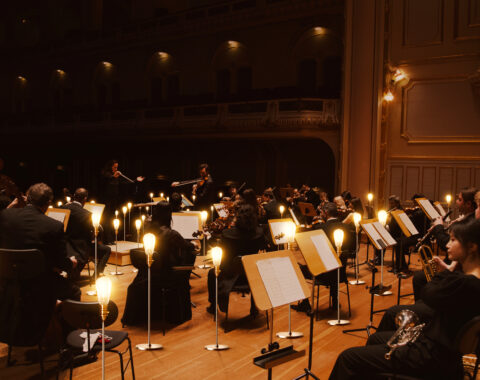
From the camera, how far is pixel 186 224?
264 inches

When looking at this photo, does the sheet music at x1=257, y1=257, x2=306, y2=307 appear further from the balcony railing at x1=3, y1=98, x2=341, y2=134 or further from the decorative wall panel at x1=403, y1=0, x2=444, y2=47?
the balcony railing at x1=3, y1=98, x2=341, y2=134

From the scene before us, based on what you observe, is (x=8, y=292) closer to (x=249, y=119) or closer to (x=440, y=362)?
(x=440, y=362)

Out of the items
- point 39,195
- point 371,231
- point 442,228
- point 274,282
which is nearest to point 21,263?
point 39,195

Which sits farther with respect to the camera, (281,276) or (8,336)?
(8,336)

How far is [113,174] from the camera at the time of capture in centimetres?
1043

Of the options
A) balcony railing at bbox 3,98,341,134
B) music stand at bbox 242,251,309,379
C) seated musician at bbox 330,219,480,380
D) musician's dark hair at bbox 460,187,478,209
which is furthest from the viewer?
balcony railing at bbox 3,98,341,134

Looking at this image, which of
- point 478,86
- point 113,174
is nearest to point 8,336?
point 113,174

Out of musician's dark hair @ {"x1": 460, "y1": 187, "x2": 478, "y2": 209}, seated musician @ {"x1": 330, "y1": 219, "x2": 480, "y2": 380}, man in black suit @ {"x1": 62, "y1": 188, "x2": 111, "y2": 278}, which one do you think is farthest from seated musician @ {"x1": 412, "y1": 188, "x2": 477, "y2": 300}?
man in black suit @ {"x1": 62, "y1": 188, "x2": 111, "y2": 278}

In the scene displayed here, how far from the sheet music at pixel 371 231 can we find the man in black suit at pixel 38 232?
11.9 ft

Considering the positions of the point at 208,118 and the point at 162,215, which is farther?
the point at 208,118

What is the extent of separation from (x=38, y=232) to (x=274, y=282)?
2195mm

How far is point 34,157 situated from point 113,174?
1671 centimetres

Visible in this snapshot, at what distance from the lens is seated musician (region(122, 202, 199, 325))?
207 inches

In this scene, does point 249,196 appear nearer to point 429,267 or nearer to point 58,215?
point 58,215
